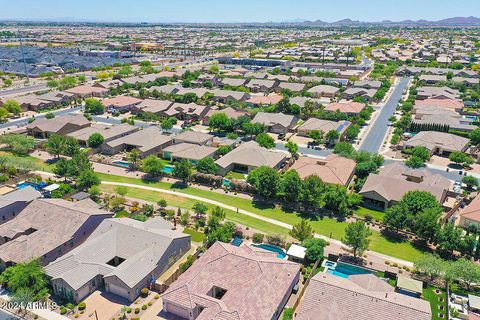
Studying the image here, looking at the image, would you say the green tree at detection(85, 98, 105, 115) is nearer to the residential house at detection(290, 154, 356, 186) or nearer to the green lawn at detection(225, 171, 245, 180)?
the green lawn at detection(225, 171, 245, 180)

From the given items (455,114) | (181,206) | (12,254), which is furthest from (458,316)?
(455,114)

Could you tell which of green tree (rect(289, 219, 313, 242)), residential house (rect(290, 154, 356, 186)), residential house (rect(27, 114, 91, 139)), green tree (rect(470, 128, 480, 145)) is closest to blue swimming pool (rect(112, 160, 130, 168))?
residential house (rect(27, 114, 91, 139))

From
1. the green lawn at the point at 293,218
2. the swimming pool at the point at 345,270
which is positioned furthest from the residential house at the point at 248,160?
the swimming pool at the point at 345,270

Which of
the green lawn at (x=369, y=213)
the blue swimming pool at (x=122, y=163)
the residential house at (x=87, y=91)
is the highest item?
the residential house at (x=87, y=91)

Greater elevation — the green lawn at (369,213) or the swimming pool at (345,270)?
the green lawn at (369,213)

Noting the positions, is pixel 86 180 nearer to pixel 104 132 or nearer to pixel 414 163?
pixel 104 132

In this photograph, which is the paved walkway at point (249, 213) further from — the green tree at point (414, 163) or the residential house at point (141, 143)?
the green tree at point (414, 163)

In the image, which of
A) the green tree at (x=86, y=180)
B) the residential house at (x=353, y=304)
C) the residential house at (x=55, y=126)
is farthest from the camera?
the residential house at (x=55, y=126)
